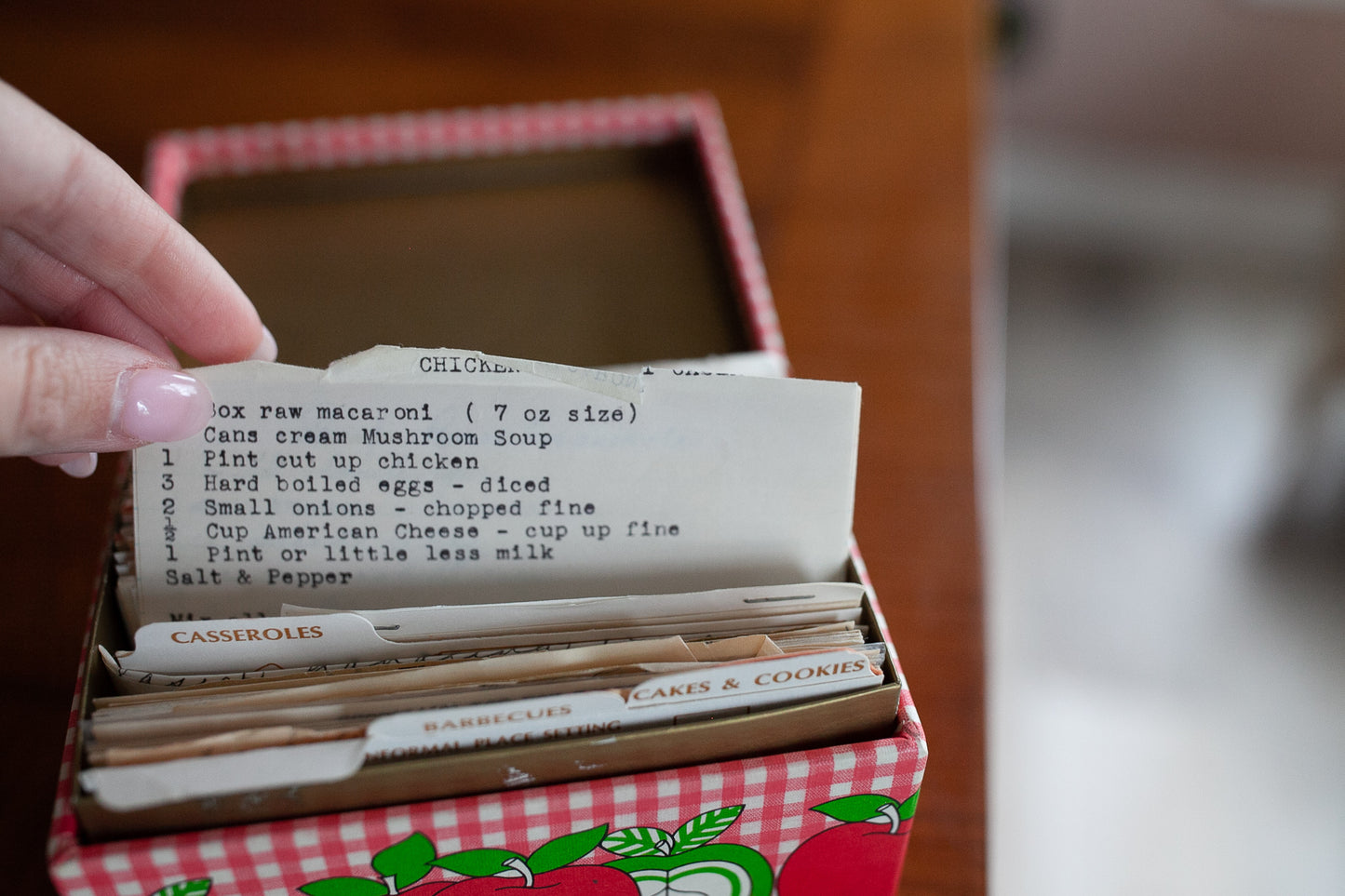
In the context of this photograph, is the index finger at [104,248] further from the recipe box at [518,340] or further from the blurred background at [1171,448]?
the blurred background at [1171,448]

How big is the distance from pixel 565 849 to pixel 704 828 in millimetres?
50

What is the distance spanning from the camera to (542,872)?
14.3 inches

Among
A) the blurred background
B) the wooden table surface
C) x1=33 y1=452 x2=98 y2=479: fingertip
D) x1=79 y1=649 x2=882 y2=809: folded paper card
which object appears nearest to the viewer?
x1=79 y1=649 x2=882 y2=809: folded paper card

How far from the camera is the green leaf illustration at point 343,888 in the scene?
1.13 ft

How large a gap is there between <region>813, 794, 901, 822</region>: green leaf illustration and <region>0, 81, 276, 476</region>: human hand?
0.88 ft

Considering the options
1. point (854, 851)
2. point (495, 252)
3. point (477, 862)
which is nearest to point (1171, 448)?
point (495, 252)

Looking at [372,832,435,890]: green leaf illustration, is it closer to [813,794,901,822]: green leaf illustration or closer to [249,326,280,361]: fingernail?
[813,794,901,822]: green leaf illustration

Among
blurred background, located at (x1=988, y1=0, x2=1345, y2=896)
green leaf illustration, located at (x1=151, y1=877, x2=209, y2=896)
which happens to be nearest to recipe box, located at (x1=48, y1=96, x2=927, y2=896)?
green leaf illustration, located at (x1=151, y1=877, x2=209, y2=896)

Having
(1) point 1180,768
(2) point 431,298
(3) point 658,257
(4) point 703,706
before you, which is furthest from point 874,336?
(1) point 1180,768

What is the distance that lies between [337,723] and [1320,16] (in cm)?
207

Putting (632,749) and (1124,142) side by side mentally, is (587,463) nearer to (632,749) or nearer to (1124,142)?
(632,749)

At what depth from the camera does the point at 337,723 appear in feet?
1.09

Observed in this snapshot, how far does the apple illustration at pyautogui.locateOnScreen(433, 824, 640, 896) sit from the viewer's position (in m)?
0.35

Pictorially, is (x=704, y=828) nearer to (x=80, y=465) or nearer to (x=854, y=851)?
(x=854, y=851)
